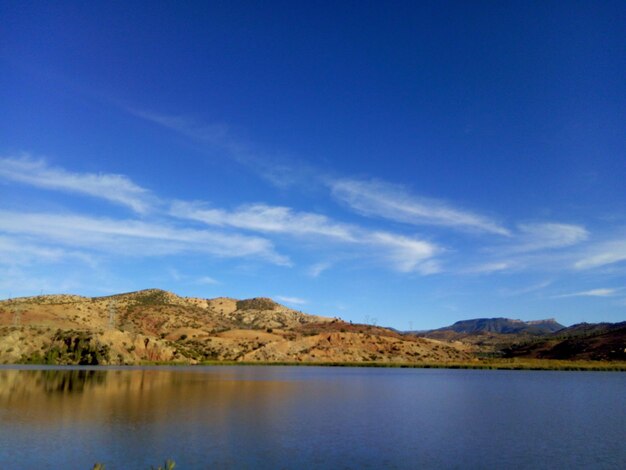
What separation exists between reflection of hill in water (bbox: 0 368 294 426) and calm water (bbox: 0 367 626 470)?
0.15 m

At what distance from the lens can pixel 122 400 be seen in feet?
173

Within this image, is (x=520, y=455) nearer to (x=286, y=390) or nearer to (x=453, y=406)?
(x=453, y=406)

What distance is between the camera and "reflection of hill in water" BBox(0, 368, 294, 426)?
135 ft

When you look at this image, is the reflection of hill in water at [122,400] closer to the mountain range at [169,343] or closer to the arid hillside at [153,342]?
the arid hillside at [153,342]

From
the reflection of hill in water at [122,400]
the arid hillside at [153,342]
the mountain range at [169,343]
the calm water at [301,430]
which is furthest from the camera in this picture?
the mountain range at [169,343]

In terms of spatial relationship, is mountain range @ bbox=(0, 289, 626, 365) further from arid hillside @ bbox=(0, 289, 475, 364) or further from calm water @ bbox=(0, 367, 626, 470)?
calm water @ bbox=(0, 367, 626, 470)

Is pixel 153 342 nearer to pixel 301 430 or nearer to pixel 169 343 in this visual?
pixel 169 343

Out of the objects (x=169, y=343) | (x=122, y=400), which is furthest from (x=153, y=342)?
(x=122, y=400)

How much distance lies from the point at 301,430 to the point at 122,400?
25.0m

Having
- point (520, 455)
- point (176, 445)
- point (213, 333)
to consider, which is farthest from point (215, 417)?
point (213, 333)

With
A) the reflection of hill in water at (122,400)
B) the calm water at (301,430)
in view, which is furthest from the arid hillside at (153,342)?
the calm water at (301,430)

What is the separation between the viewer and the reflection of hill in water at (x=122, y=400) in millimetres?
41094

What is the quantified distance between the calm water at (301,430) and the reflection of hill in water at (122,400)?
152mm

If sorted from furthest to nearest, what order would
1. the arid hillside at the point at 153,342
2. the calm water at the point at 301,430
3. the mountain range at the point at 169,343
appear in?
the mountain range at the point at 169,343
the arid hillside at the point at 153,342
the calm water at the point at 301,430
